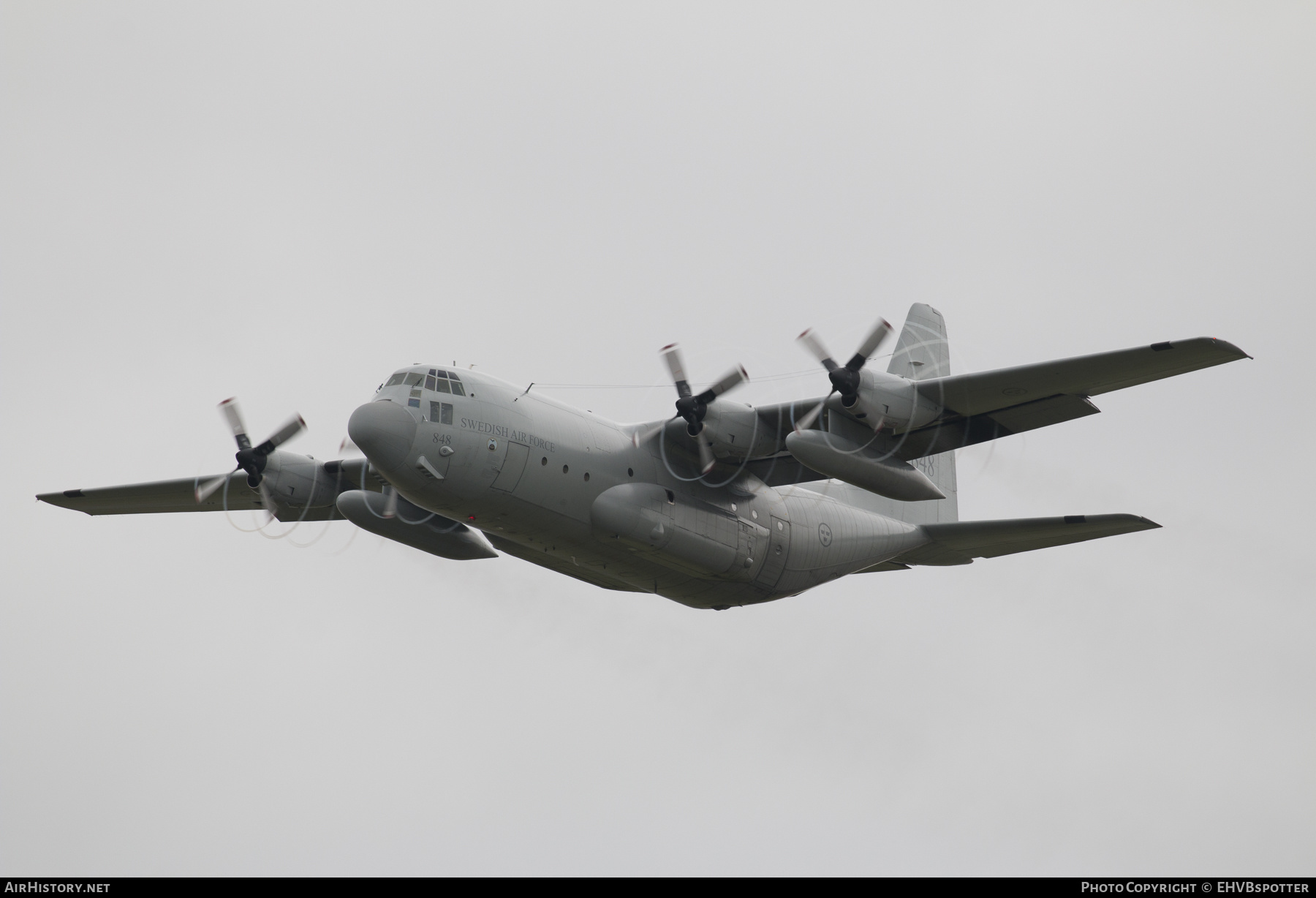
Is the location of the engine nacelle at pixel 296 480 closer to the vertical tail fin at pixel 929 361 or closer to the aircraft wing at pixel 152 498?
the aircraft wing at pixel 152 498

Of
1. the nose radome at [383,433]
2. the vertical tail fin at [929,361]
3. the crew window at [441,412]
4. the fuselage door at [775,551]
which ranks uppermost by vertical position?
the vertical tail fin at [929,361]

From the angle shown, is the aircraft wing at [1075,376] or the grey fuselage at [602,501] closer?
the aircraft wing at [1075,376]

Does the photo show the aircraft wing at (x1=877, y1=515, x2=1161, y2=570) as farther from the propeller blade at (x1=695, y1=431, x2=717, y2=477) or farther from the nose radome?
the nose radome

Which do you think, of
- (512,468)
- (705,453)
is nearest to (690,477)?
(705,453)

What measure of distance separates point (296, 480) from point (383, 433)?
224 inches

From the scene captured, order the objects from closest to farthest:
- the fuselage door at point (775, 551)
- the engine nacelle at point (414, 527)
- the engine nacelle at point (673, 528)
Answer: the engine nacelle at point (673, 528) → the engine nacelle at point (414, 527) → the fuselage door at point (775, 551)

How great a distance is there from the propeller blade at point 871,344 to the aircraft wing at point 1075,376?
0.95m

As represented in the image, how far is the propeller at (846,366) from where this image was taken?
21.4 metres

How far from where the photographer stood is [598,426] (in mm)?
23750

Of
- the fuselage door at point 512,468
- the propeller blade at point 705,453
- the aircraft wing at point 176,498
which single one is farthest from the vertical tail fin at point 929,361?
the aircraft wing at point 176,498

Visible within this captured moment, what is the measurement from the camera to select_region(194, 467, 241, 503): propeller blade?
1039 inches

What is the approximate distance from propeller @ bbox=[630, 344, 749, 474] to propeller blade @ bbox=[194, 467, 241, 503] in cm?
923

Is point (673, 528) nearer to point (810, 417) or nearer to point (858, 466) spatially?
point (810, 417)
